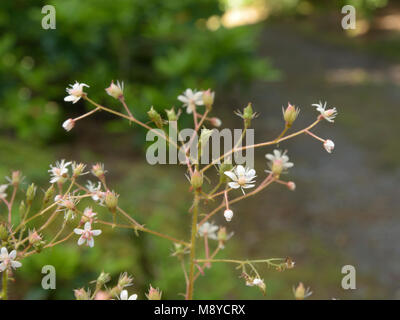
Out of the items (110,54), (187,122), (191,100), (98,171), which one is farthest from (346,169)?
(98,171)

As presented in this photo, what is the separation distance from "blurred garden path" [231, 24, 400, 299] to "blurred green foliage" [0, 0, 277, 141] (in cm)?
113

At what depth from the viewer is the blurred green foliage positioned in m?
3.46

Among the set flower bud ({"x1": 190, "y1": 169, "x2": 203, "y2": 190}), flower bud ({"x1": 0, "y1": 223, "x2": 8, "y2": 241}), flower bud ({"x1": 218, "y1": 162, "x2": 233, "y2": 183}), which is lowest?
flower bud ({"x1": 0, "y1": 223, "x2": 8, "y2": 241})

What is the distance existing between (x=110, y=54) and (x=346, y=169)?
2397 millimetres

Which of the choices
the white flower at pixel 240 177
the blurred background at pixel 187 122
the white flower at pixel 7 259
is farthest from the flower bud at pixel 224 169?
the blurred background at pixel 187 122

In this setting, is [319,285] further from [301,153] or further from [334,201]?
[301,153]

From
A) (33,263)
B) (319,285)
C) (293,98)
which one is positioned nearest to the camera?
(33,263)

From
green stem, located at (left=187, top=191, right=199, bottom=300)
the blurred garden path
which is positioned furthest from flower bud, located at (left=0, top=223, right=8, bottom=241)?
the blurred garden path

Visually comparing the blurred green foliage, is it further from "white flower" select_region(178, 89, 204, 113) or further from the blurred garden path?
"white flower" select_region(178, 89, 204, 113)

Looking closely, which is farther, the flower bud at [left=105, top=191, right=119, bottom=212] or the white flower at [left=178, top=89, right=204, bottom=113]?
the white flower at [left=178, top=89, right=204, bottom=113]

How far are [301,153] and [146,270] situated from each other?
3.37 metres

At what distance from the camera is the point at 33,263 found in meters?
1.59

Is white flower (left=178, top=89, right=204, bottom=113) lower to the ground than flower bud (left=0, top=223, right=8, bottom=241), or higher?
higher

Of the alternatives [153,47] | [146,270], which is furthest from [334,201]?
[146,270]
